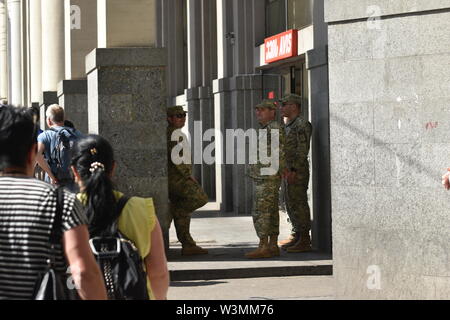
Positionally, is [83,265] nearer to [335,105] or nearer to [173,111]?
[335,105]

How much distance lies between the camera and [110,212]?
4465 mm

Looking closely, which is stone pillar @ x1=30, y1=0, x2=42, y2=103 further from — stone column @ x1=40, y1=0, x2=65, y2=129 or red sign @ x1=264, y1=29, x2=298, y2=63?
red sign @ x1=264, y1=29, x2=298, y2=63

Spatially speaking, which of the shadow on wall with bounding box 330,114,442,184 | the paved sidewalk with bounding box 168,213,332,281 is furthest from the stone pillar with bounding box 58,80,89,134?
the shadow on wall with bounding box 330,114,442,184

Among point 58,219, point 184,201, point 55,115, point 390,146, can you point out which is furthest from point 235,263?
point 58,219

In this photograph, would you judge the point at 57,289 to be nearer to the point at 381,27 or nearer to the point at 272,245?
the point at 381,27

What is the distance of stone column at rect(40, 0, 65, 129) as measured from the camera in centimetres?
2356

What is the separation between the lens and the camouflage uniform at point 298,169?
12188 mm

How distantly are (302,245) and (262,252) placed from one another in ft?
2.27

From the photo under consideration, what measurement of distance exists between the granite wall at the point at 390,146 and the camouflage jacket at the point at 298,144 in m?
3.05

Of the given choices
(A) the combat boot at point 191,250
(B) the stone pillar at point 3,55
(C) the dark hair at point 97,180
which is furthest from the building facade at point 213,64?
(B) the stone pillar at point 3,55

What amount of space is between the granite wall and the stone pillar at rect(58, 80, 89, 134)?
10.8m

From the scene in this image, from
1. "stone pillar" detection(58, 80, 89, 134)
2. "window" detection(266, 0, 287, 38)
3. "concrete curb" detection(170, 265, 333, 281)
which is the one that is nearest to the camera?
"concrete curb" detection(170, 265, 333, 281)

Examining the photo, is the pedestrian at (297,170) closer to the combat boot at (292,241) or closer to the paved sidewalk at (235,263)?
the combat boot at (292,241)

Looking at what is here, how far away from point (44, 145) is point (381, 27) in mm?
4839
